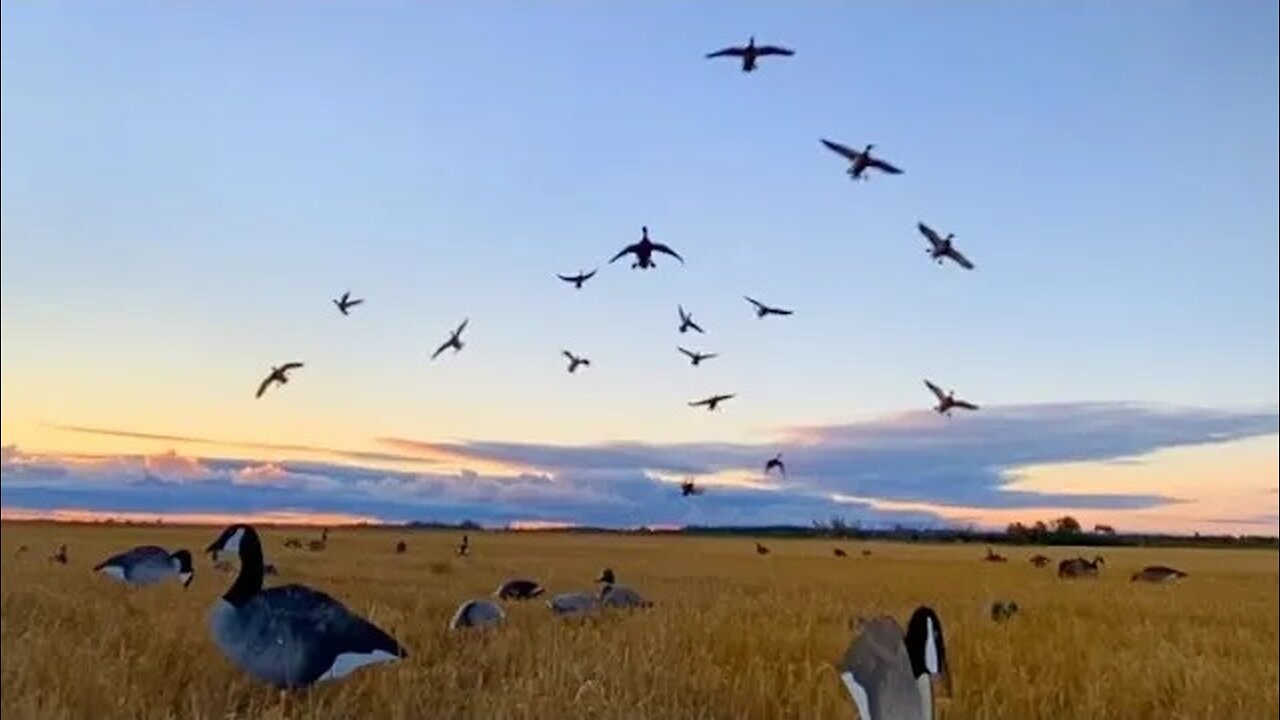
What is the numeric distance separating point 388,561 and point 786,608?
1.35 meters

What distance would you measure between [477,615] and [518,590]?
0.18m

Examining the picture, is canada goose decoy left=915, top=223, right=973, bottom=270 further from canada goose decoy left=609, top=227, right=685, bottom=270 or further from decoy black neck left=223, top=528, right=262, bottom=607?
decoy black neck left=223, top=528, right=262, bottom=607

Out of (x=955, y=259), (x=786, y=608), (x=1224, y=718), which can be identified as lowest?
(x=1224, y=718)

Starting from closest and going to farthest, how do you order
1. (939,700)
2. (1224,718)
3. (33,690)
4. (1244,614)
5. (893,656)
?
(33,690)
(893,656)
(939,700)
(1224,718)
(1244,614)

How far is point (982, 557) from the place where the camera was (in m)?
5.58

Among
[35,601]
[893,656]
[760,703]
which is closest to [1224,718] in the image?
[893,656]

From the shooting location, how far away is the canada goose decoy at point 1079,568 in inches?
265

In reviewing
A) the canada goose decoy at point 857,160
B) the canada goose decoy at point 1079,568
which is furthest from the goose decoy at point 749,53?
the canada goose decoy at point 1079,568

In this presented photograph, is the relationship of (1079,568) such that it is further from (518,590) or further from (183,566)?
(183,566)

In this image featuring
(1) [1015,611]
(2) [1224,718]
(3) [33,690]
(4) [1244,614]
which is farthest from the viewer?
(4) [1244,614]

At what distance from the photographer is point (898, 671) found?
13.3 feet

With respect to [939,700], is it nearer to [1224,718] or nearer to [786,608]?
[786,608]

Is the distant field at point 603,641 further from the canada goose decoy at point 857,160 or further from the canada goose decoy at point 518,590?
the canada goose decoy at point 857,160

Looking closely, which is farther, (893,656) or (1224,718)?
(1224,718)
